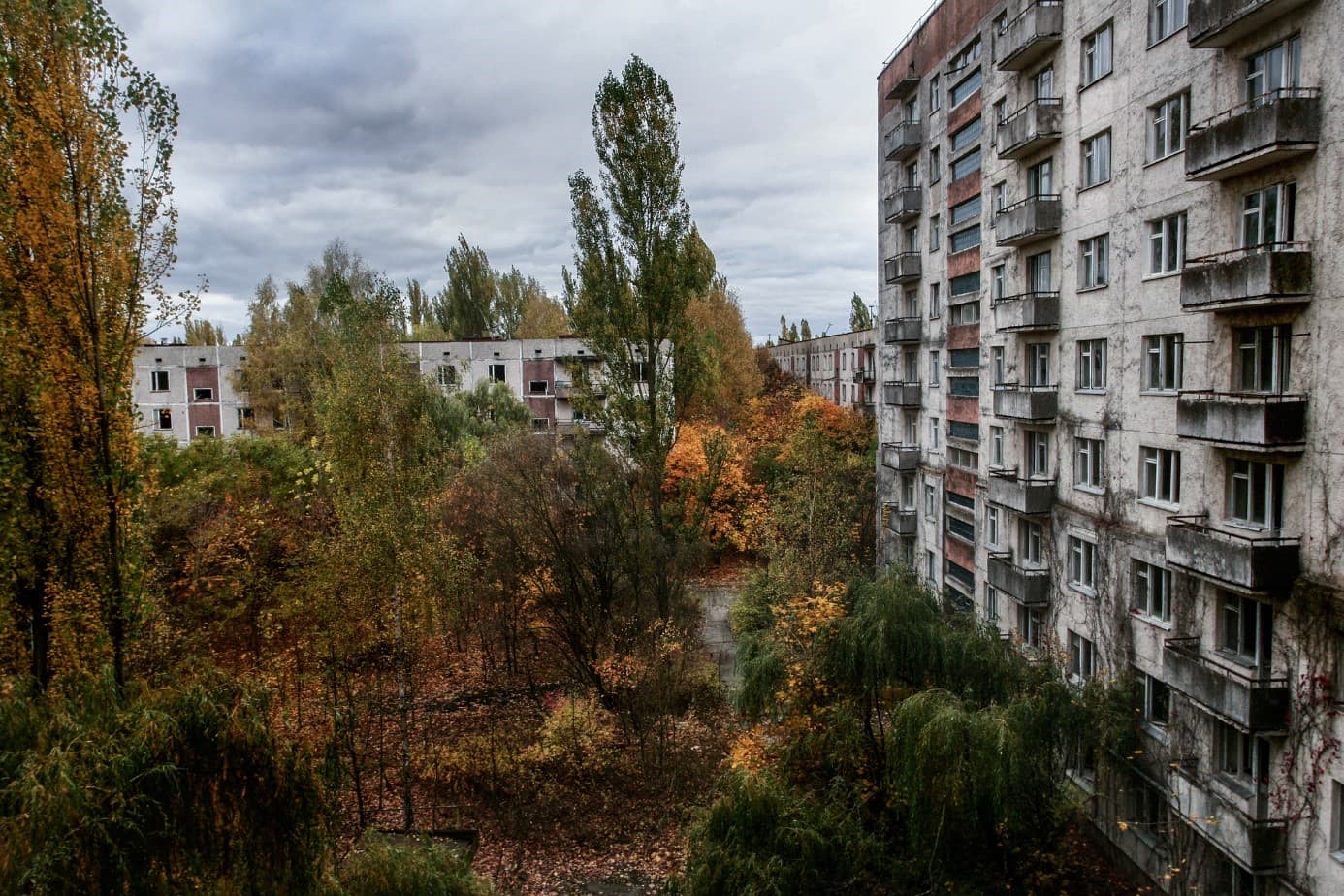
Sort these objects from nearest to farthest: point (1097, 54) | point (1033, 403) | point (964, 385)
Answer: point (1097, 54) < point (1033, 403) < point (964, 385)

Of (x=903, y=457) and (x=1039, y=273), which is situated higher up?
(x=1039, y=273)

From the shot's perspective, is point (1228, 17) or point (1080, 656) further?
point (1080, 656)

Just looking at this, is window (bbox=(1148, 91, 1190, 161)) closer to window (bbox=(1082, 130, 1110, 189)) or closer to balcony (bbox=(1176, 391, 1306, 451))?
window (bbox=(1082, 130, 1110, 189))

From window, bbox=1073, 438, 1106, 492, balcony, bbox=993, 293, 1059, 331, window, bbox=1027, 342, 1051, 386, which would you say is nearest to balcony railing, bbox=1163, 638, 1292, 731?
window, bbox=1073, 438, 1106, 492

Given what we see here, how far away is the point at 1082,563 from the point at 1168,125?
9.50 metres

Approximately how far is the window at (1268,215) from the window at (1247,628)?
5902 mm

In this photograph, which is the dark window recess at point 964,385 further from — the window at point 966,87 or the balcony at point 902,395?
the window at point 966,87

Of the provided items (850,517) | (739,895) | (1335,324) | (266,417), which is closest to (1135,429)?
(1335,324)

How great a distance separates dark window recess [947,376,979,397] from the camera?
80.8 feet

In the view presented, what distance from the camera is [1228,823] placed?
13.2 metres

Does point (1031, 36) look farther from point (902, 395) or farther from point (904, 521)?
point (904, 521)

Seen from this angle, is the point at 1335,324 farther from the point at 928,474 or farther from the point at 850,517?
the point at 850,517

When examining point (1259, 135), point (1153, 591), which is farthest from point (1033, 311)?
point (1259, 135)

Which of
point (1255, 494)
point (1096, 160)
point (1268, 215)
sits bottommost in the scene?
point (1255, 494)
